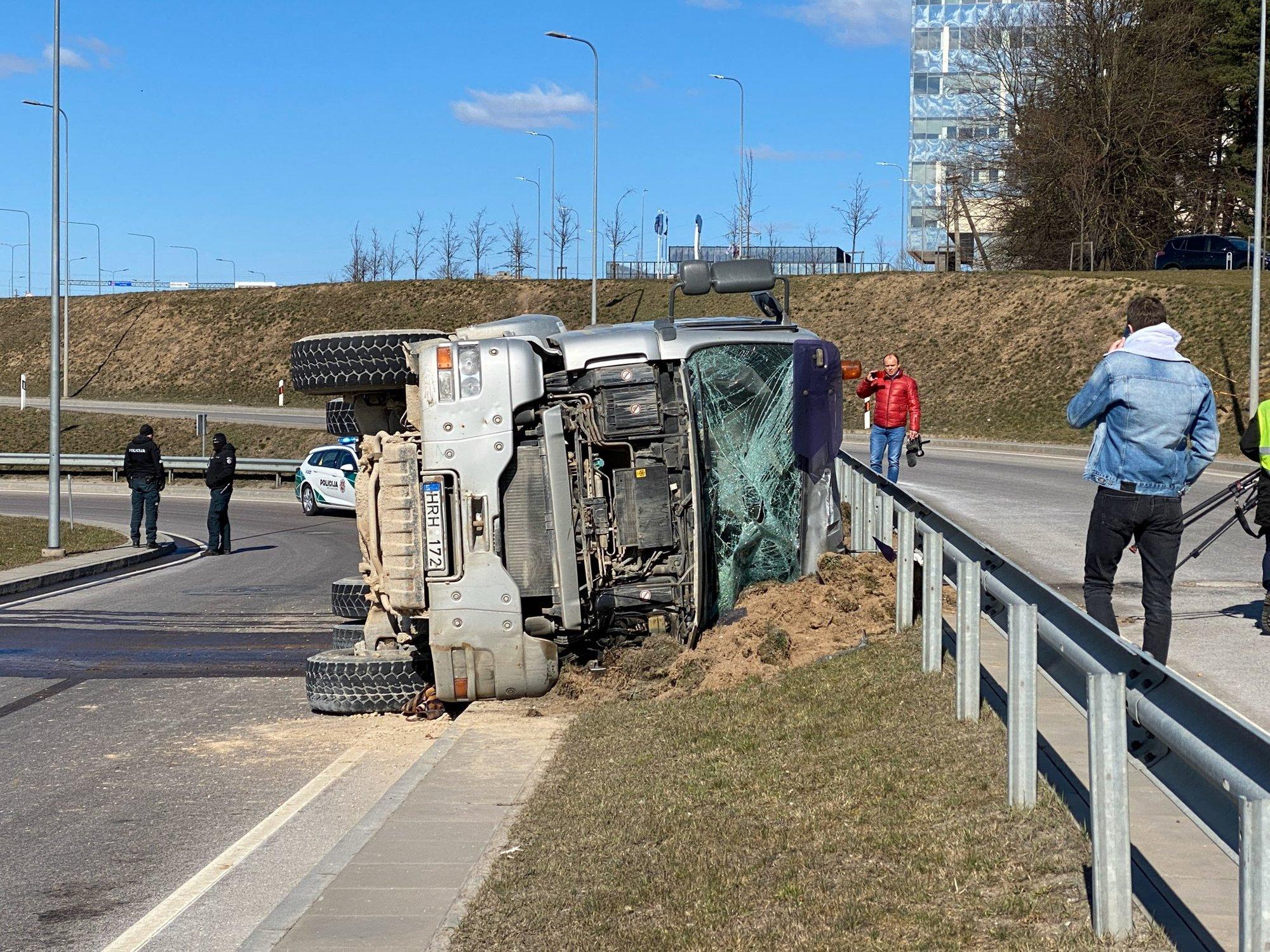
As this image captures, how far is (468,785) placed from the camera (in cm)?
725

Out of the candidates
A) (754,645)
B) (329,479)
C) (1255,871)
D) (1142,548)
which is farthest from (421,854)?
(329,479)

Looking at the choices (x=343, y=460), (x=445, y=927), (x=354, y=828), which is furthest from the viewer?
(x=343, y=460)

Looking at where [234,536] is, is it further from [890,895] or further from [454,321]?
[454,321]

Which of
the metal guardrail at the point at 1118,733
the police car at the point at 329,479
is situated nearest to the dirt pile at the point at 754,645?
the metal guardrail at the point at 1118,733

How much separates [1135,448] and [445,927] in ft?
14.3

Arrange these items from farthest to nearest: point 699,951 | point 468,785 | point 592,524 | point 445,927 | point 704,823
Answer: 1. point 592,524
2. point 468,785
3. point 704,823
4. point 445,927
5. point 699,951

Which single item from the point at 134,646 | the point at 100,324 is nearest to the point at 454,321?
the point at 100,324

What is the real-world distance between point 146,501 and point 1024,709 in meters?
20.9

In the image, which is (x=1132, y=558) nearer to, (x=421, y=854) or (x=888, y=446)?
(x=888, y=446)

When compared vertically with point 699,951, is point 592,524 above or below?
above

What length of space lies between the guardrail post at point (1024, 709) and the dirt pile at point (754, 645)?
3674 millimetres

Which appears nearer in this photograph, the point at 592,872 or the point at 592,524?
the point at 592,872

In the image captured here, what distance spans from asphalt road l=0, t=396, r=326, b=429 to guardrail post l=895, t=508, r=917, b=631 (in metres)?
38.5

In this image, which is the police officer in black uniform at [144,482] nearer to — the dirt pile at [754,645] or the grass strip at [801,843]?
the dirt pile at [754,645]
